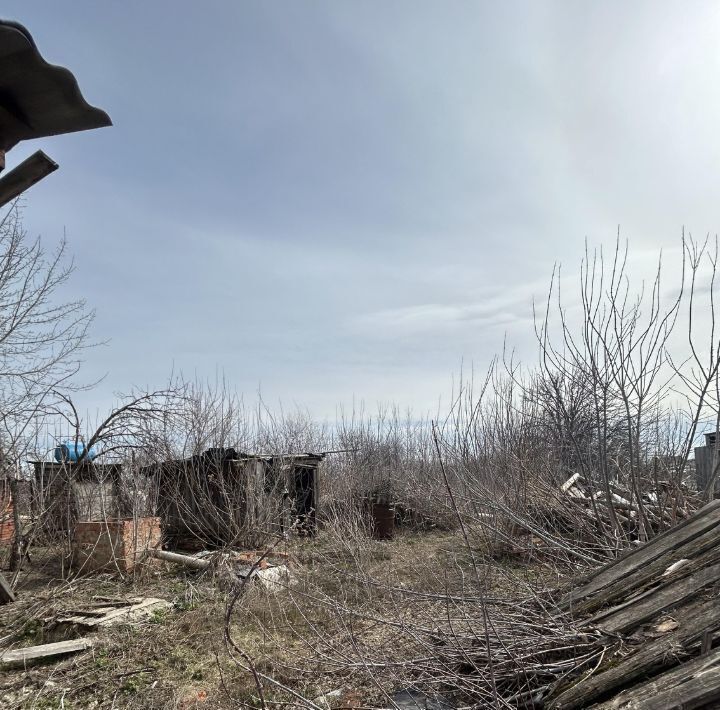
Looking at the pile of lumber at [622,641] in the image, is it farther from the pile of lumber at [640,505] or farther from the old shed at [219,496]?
the old shed at [219,496]

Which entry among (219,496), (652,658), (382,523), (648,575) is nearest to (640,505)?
(648,575)

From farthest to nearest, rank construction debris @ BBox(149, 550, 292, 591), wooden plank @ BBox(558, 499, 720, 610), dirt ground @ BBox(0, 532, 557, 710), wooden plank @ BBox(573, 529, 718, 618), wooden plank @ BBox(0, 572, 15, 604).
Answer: construction debris @ BBox(149, 550, 292, 591), wooden plank @ BBox(0, 572, 15, 604), dirt ground @ BBox(0, 532, 557, 710), wooden plank @ BBox(558, 499, 720, 610), wooden plank @ BBox(573, 529, 718, 618)

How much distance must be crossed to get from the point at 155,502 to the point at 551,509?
6.63 metres

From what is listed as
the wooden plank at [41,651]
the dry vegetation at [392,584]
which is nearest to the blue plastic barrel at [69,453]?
the dry vegetation at [392,584]

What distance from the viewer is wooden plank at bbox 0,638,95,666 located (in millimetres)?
5141

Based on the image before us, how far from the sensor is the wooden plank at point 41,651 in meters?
5.14

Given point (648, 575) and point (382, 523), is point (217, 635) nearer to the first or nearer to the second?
point (648, 575)

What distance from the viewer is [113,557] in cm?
819

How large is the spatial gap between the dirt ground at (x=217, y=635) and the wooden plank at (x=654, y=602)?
2.19ft

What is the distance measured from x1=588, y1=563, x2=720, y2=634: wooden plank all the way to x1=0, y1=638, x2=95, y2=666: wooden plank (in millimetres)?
4804

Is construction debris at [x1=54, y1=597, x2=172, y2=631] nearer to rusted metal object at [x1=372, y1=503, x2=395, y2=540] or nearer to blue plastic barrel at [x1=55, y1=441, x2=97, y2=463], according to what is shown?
blue plastic barrel at [x1=55, y1=441, x2=97, y2=463]

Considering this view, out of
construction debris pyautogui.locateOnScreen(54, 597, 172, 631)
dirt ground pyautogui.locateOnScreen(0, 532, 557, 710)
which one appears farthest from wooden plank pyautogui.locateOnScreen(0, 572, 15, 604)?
construction debris pyautogui.locateOnScreen(54, 597, 172, 631)

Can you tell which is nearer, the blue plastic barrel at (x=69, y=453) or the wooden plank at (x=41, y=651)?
the wooden plank at (x=41, y=651)

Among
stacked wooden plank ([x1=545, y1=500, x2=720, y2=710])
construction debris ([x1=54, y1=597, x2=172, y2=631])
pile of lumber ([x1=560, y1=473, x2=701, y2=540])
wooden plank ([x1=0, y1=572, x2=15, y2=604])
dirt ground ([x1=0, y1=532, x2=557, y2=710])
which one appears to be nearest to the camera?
stacked wooden plank ([x1=545, y1=500, x2=720, y2=710])
